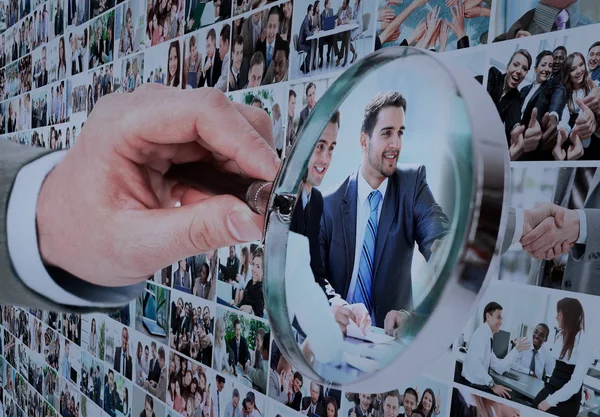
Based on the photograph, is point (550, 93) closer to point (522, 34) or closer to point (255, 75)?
point (522, 34)

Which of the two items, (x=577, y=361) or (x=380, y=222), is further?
(x=577, y=361)

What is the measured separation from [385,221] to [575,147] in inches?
13.1

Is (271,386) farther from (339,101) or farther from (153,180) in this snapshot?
(339,101)

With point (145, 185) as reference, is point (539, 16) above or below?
above

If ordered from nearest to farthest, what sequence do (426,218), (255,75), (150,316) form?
1. (426,218)
2. (255,75)
3. (150,316)

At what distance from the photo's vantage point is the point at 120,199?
46 cm

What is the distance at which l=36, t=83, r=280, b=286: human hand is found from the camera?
1.26 feet

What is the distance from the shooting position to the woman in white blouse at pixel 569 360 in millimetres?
474

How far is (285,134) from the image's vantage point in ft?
2.70

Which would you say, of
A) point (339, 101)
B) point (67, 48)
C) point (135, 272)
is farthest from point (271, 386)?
point (67, 48)

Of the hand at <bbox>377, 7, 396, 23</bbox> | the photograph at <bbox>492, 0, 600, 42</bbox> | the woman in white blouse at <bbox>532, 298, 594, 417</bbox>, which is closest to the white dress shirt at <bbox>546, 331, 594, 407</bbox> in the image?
the woman in white blouse at <bbox>532, 298, 594, 417</bbox>

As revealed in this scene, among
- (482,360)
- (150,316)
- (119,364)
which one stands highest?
(482,360)

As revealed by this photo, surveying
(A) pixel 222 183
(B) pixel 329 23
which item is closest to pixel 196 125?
(A) pixel 222 183

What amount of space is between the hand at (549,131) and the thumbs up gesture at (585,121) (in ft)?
0.07
